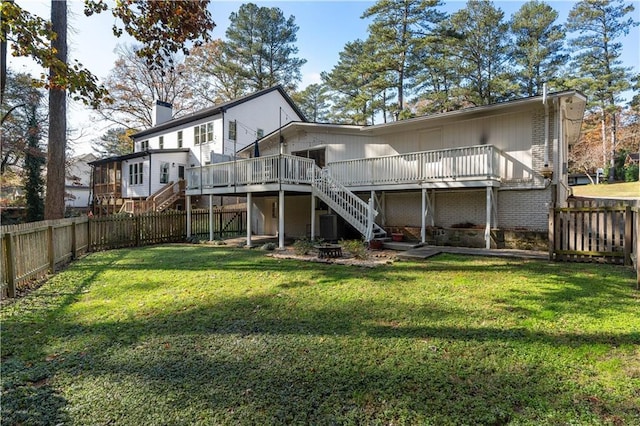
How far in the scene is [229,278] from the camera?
289 inches

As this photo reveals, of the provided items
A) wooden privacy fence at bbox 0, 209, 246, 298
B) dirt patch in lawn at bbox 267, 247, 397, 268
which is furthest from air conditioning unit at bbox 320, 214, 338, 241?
wooden privacy fence at bbox 0, 209, 246, 298

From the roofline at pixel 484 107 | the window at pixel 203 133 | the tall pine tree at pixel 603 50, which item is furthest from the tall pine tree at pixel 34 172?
the tall pine tree at pixel 603 50

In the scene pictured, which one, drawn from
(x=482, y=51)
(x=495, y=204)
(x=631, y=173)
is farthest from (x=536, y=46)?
(x=495, y=204)

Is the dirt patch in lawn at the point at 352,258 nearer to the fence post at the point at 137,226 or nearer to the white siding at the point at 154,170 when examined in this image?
the fence post at the point at 137,226

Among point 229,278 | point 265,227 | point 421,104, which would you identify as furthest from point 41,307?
point 421,104

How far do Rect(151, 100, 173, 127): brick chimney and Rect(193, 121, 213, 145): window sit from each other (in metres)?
7.34

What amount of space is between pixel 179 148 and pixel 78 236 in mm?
15304

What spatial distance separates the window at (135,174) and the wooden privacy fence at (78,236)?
10.5m

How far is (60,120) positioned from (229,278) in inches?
353

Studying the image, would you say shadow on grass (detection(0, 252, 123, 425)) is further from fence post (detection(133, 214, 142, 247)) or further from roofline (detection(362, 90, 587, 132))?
roofline (detection(362, 90, 587, 132))

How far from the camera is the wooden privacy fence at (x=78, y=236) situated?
243 inches

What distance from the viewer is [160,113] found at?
29422 millimetres

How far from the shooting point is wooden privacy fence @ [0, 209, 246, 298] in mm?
6184

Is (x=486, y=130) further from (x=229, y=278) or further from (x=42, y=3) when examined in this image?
(x=42, y=3)
